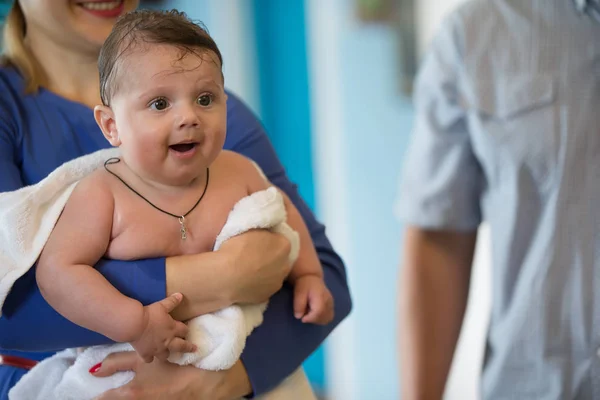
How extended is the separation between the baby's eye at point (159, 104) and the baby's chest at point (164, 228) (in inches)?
5.8

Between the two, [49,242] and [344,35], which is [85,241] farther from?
[344,35]

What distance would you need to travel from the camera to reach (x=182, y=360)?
0.94 m

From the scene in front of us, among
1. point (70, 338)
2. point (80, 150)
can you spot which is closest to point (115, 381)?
point (70, 338)

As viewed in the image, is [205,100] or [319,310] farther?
[319,310]

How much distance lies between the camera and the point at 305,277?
1.09m

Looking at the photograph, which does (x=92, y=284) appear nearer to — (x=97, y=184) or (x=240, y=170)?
(x=97, y=184)

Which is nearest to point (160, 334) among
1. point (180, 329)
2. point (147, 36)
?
point (180, 329)

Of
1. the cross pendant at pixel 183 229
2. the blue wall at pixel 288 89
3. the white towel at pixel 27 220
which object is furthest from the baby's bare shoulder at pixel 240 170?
the blue wall at pixel 288 89

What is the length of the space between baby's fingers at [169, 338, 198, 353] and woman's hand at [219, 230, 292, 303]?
0.27ft

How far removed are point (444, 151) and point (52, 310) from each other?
92 centimetres

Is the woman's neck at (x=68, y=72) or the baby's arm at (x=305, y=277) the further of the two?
the woman's neck at (x=68, y=72)

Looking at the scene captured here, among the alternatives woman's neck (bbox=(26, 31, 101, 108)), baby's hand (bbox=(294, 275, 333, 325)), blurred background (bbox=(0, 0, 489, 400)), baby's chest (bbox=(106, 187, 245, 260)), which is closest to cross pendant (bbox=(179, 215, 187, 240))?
baby's chest (bbox=(106, 187, 245, 260))

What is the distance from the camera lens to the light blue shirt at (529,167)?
4.51ft

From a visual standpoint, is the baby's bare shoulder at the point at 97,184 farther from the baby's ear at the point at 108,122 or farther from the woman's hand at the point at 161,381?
the woman's hand at the point at 161,381
